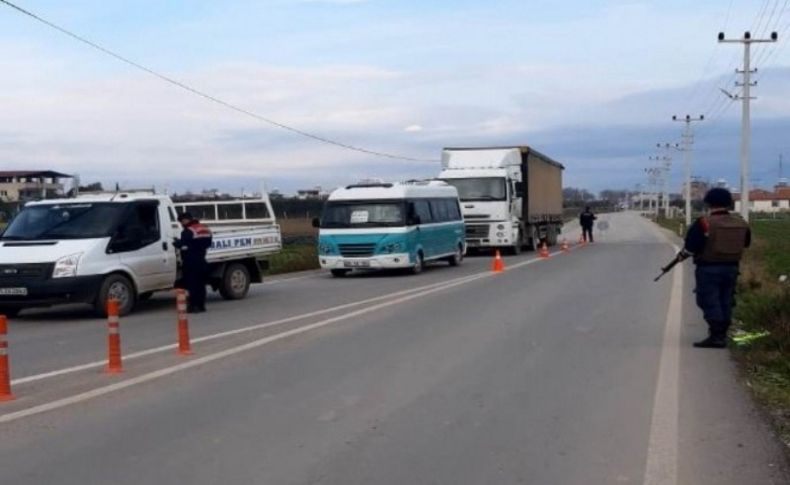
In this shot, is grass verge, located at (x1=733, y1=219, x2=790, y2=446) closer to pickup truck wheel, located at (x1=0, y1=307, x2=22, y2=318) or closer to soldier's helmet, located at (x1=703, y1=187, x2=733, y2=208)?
soldier's helmet, located at (x1=703, y1=187, x2=733, y2=208)

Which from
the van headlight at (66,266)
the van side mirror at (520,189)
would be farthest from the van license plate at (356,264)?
the van side mirror at (520,189)

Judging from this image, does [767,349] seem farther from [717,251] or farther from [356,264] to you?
[356,264]

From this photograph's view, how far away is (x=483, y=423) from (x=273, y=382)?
2.51 metres

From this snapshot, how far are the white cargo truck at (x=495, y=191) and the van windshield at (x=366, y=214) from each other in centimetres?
1023

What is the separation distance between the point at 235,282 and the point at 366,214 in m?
6.92

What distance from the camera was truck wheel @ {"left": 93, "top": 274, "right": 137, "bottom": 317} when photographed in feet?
50.1

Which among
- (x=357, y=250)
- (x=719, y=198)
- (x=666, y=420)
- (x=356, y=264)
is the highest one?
(x=719, y=198)

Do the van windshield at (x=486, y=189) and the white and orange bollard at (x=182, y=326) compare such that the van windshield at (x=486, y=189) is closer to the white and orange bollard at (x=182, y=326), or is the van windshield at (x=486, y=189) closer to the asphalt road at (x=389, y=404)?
the asphalt road at (x=389, y=404)

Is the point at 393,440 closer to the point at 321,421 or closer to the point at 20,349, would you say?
the point at 321,421

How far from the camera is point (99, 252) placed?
15.3 m

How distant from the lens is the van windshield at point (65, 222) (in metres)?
15.7

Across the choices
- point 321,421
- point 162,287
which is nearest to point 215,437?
point 321,421

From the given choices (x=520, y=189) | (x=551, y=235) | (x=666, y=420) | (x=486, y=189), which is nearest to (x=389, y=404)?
(x=666, y=420)

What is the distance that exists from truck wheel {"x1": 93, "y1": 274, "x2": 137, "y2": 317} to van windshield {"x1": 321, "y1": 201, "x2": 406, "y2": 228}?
9.38 metres
